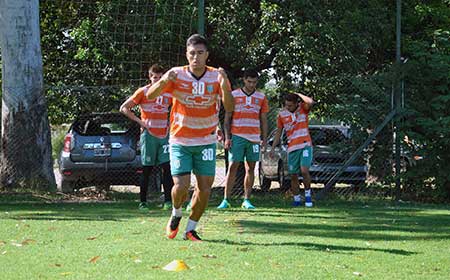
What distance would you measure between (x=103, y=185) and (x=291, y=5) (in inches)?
189

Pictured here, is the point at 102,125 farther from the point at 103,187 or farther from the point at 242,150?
the point at 242,150

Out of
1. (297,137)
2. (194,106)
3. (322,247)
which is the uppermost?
(194,106)

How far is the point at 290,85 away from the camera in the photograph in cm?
1647

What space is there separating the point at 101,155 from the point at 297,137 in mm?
3889

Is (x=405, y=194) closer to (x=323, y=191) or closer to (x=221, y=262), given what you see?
(x=323, y=191)

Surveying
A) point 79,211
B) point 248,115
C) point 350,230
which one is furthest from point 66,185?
point 350,230

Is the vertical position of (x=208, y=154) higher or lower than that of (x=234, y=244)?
higher

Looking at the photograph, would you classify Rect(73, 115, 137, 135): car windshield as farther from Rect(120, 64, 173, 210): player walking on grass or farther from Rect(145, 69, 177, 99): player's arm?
Rect(145, 69, 177, 99): player's arm

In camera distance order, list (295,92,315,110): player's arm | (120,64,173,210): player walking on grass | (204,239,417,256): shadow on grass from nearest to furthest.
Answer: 1. (204,239,417,256): shadow on grass
2. (120,64,173,210): player walking on grass
3. (295,92,315,110): player's arm

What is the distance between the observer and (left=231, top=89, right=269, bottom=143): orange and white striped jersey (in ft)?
41.0

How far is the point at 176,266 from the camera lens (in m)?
6.46

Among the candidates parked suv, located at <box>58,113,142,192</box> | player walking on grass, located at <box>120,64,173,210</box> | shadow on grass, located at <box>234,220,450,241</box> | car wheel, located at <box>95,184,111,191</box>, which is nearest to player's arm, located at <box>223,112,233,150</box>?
player walking on grass, located at <box>120,64,173,210</box>

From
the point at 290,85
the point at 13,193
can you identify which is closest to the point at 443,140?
the point at 290,85

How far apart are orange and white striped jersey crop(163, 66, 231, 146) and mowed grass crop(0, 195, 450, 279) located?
0.98 metres
